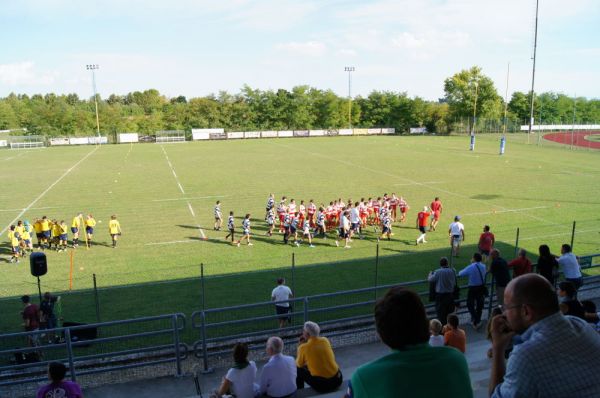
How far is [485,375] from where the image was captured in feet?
14.5

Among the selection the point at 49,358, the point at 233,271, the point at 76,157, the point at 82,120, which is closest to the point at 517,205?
the point at 233,271

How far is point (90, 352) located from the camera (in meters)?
10.4

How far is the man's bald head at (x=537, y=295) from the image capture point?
2438mm

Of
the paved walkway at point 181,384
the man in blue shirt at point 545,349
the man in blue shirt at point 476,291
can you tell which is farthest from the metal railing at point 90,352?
the man in blue shirt at point 545,349

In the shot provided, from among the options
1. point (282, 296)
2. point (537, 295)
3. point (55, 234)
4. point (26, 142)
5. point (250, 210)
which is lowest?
point (250, 210)

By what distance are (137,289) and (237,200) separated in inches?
589

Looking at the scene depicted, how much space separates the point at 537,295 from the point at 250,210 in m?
24.0

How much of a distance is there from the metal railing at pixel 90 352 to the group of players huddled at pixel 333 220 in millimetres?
8900

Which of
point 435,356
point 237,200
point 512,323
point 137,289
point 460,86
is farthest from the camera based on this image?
point 460,86

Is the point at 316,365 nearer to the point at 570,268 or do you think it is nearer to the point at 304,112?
the point at 570,268

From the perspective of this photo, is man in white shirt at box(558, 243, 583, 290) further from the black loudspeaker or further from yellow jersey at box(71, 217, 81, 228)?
yellow jersey at box(71, 217, 81, 228)

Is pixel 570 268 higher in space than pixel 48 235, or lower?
higher

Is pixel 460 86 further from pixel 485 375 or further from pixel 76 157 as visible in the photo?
pixel 485 375

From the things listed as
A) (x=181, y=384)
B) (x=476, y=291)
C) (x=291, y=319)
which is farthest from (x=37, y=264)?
(x=476, y=291)
